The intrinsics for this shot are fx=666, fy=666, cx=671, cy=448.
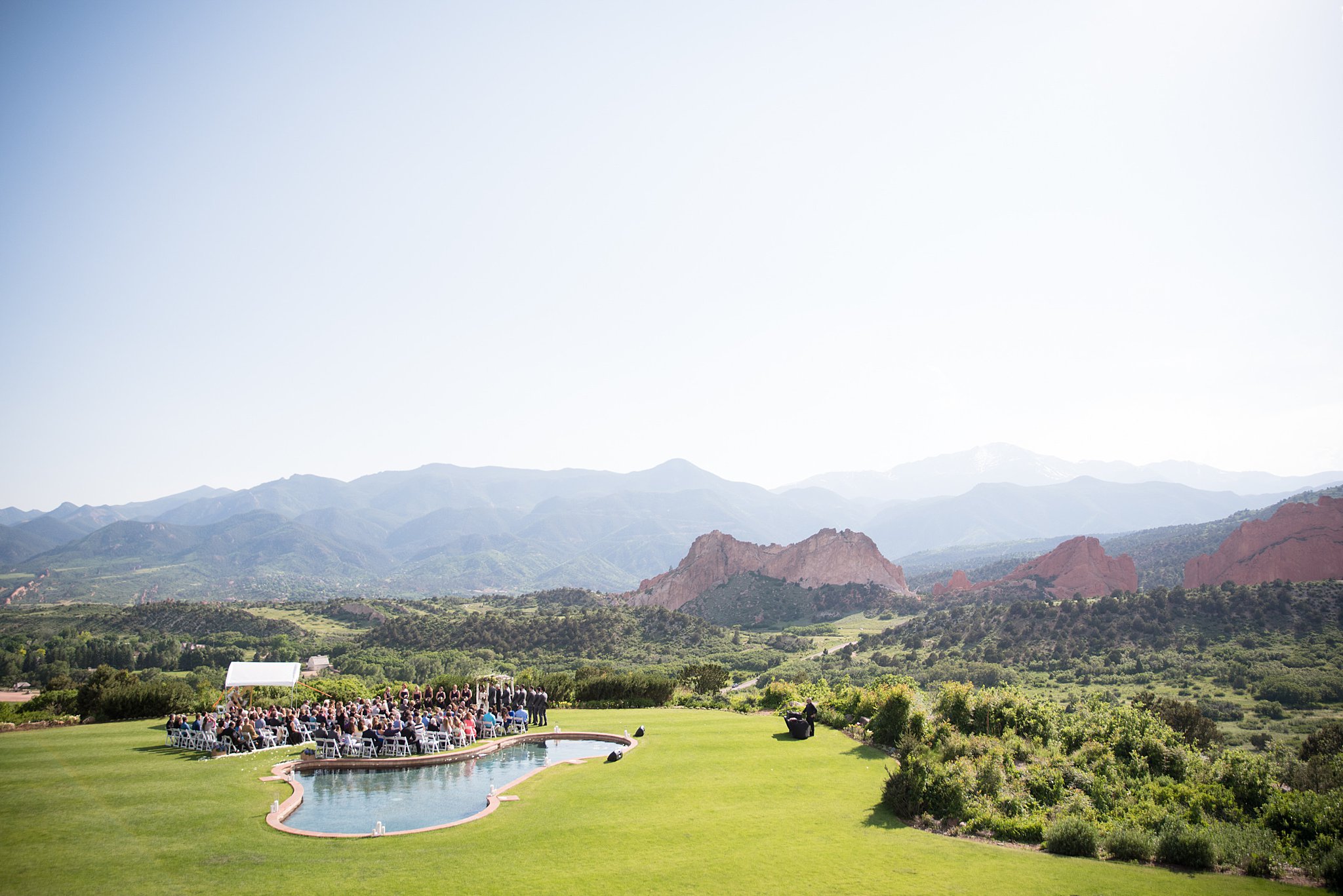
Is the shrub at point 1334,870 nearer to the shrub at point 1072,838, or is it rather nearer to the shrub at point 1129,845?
the shrub at point 1129,845

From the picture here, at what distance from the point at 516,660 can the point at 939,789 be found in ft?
180

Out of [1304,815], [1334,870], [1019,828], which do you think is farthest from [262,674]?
[1304,815]

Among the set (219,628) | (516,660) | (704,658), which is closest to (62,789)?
(516,660)

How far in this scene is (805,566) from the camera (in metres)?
105

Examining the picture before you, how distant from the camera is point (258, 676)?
71.0ft

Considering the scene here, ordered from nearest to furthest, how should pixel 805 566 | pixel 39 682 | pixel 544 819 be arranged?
pixel 544 819
pixel 39 682
pixel 805 566

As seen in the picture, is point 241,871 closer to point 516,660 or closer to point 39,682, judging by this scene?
point 516,660

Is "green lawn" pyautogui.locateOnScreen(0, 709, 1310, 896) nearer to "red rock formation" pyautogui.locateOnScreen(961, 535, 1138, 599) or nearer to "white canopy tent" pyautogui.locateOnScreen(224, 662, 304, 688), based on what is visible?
"white canopy tent" pyautogui.locateOnScreen(224, 662, 304, 688)

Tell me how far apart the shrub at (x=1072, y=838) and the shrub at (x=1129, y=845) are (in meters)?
0.25

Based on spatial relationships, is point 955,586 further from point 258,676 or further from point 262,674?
point 258,676

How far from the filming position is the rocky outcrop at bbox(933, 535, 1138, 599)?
77.6 m

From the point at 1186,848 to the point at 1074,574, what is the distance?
3258 inches

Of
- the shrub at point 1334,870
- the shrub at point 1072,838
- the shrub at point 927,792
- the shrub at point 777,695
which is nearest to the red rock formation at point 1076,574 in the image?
the shrub at point 777,695

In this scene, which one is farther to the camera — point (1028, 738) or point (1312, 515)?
point (1312, 515)
